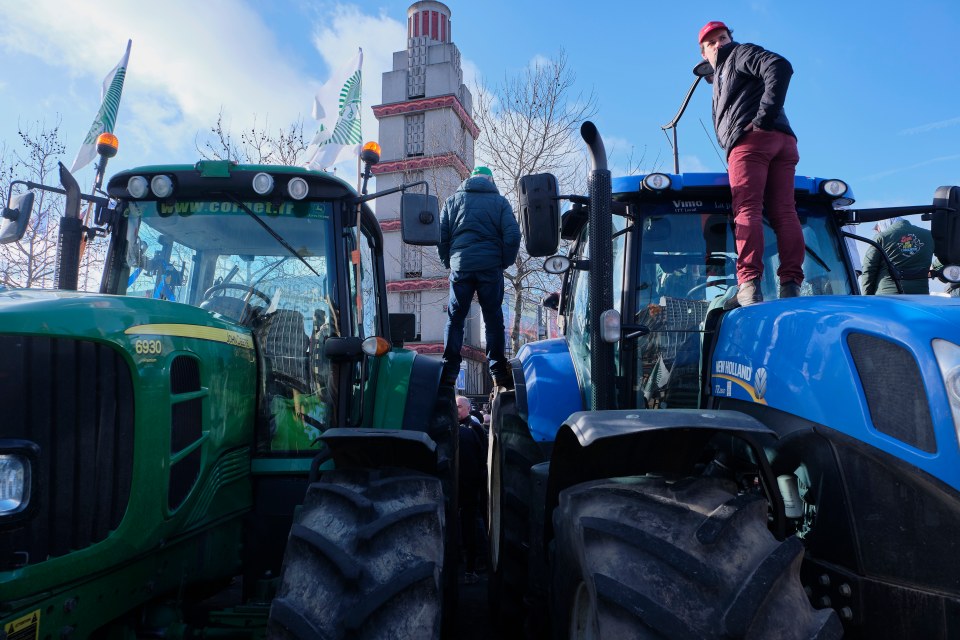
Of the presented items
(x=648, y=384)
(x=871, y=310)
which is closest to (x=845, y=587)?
(x=871, y=310)

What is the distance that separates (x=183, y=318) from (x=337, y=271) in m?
0.95

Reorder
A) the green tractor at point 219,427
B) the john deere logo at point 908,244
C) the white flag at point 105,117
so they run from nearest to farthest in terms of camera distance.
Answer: the green tractor at point 219,427
the john deere logo at point 908,244
the white flag at point 105,117

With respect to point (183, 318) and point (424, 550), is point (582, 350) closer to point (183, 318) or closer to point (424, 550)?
point (424, 550)

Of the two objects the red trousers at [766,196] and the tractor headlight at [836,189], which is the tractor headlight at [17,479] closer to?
the red trousers at [766,196]

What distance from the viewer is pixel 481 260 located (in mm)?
5082

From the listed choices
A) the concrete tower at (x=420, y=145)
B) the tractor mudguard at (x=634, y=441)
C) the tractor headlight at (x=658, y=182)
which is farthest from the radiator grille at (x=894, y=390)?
the concrete tower at (x=420, y=145)

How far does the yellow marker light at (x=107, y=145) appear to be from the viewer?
13.3 ft

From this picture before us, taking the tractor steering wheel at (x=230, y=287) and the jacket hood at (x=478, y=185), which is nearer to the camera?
the tractor steering wheel at (x=230, y=287)

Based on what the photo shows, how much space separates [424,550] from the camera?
2363 millimetres

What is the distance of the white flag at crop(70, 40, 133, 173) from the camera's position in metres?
5.00

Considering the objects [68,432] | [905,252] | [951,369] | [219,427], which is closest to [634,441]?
[951,369]

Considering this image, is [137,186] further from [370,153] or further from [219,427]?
[219,427]

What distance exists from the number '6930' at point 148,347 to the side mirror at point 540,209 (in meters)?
1.58

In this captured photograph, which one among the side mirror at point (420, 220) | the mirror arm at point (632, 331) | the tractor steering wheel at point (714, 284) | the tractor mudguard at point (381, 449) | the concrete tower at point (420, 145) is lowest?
the tractor mudguard at point (381, 449)
